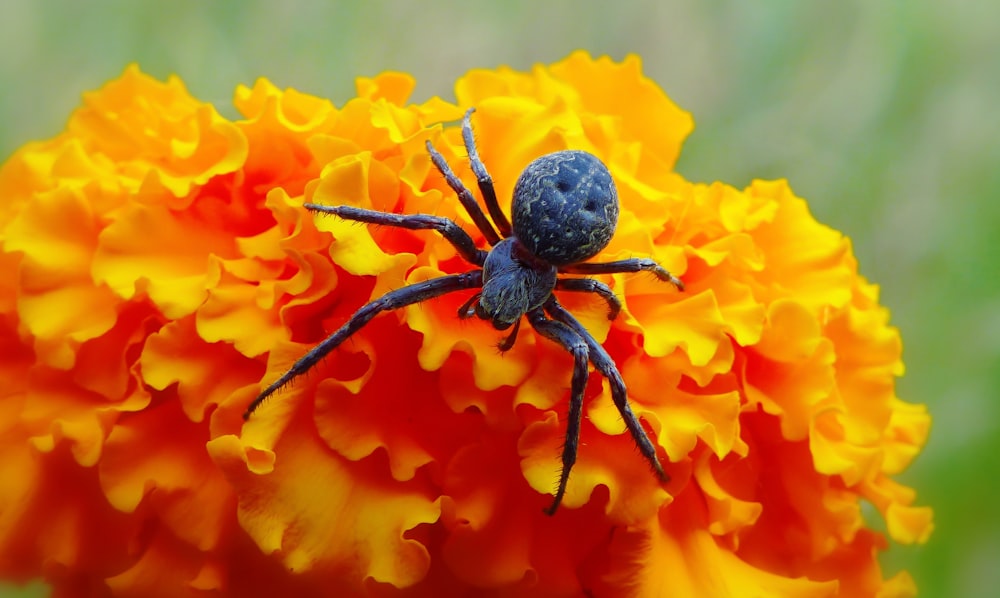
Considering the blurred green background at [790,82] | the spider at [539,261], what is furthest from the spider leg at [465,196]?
the blurred green background at [790,82]

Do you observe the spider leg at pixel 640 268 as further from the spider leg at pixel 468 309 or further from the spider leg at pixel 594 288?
the spider leg at pixel 468 309

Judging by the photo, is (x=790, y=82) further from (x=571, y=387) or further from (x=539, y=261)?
(x=571, y=387)

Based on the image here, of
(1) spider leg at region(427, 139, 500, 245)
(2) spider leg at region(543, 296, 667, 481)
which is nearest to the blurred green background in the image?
(1) spider leg at region(427, 139, 500, 245)

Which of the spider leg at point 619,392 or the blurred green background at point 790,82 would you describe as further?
the blurred green background at point 790,82

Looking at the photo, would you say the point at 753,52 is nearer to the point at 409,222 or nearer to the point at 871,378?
the point at 871,378

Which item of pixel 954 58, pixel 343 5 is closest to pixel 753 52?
pixel 954 58

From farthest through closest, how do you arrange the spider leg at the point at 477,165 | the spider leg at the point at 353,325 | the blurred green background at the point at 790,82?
the blurred green background at the point at 790,82 < the spider leg at the point at 477,165 < the spider leg at the point at 353,325

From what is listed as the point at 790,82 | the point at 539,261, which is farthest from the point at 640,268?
the point at 790,82
